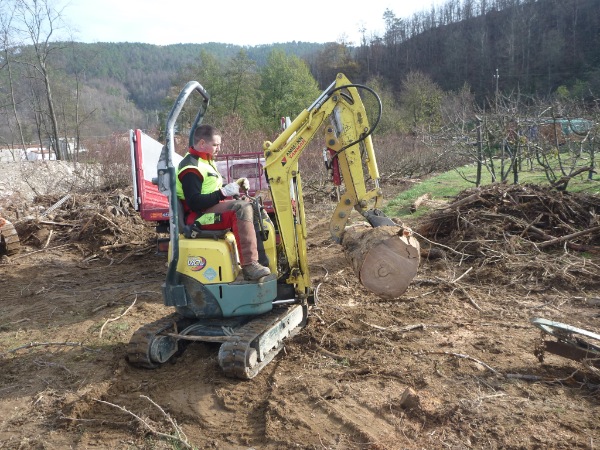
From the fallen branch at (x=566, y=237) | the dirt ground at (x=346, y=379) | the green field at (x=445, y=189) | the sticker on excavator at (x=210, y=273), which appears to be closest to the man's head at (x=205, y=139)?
the sticker on excavator at (x=210, y=273)

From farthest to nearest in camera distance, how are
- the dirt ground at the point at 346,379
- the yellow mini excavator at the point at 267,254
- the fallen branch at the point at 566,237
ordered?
the fallen branch at the point at 566,237 < the yellow mini excavator at the point at 267,254 < the dirt ground at the point at 346,379

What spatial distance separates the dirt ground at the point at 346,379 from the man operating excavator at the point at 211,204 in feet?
3.37

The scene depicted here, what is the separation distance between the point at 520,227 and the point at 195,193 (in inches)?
211

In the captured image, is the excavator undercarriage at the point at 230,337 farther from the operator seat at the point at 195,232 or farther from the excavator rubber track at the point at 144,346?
the operator seat at the point at 195,232

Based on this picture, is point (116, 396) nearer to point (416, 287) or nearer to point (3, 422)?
point (3, 422)

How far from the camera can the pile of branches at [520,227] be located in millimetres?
6965

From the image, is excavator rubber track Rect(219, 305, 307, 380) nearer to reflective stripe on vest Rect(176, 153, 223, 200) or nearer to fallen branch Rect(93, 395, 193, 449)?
fallen branch Rect(93, 395, 193, 449)

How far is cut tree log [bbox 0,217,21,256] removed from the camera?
9.64 metres

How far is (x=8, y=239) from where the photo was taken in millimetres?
9641

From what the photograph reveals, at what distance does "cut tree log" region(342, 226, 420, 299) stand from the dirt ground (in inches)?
24.0

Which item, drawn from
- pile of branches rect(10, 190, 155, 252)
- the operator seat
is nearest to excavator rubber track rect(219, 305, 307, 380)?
the operator seat

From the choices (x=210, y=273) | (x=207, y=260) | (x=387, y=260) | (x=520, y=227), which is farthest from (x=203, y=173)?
(x=520, y=227)

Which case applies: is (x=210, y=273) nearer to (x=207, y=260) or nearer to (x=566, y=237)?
(x=207, y=260)

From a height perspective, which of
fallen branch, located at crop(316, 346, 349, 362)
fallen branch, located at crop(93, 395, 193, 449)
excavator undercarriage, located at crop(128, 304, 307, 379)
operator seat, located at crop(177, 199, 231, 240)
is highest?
operator seat, located at crop(177, 199, 231, 240)
